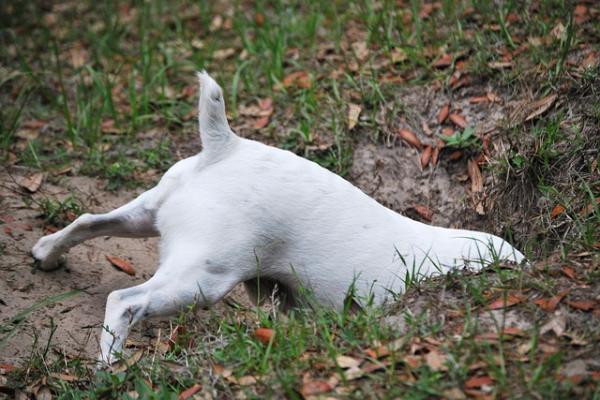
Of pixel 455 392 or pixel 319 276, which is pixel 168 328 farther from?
pixel 455 392

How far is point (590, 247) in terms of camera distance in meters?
3.66

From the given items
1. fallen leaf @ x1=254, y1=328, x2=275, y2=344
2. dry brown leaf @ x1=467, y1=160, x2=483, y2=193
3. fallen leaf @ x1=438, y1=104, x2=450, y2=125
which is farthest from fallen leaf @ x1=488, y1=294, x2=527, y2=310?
fallen leaf @ x1=438, y1=104, x2=450, y2=125

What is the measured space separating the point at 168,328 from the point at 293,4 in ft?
12.3

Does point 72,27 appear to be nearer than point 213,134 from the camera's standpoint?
No

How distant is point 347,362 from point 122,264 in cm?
197

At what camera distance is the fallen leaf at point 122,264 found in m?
4.54

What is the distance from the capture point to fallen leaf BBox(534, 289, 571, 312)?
125 inches

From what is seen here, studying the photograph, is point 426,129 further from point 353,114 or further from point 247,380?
point 247,380

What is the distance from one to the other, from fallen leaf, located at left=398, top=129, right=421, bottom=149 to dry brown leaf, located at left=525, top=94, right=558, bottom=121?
2.48 ft

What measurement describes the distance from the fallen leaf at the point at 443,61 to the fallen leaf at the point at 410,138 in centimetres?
64

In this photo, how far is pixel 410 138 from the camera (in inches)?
211

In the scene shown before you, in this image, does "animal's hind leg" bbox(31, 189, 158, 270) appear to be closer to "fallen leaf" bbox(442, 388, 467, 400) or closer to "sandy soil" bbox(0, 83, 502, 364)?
"sandy soil" bbox(0, 83, 502, 364)

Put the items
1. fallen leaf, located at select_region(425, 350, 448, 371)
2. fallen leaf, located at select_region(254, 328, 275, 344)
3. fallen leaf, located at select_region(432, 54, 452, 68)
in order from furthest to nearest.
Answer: fallen leaf, located at select_region(432, 54, 452, 68), fallen leaf, located at select_region(254, 328, 275, 344), fallen leaf, located at select_region(425, 350, 448, 371)

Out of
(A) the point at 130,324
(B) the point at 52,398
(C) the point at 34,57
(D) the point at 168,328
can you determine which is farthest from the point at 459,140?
(C) the point at 34,57
